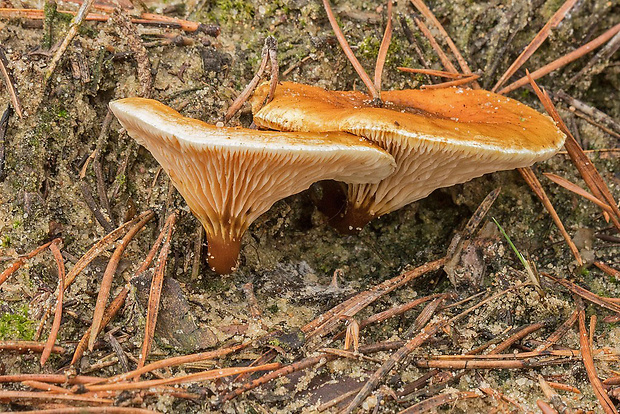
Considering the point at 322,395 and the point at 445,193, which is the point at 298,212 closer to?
the point at 445,193

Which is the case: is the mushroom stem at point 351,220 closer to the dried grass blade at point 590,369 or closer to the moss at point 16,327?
the dried grass blade at point 590,369

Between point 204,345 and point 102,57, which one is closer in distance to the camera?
point 204,345

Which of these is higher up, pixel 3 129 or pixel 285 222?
pixel 3 129

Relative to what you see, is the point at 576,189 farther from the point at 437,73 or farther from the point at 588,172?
the point at 437,73

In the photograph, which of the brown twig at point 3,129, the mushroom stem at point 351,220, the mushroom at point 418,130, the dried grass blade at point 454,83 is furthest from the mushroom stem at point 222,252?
the dried grass blade at point 454,83

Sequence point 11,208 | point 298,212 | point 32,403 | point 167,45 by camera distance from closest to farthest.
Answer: point 32,403, point 11,208, point 167,45, point 298,212

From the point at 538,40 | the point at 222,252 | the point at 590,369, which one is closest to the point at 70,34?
the point at 222,252

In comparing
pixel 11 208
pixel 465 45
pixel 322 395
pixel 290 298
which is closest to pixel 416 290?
pixel 290 298
